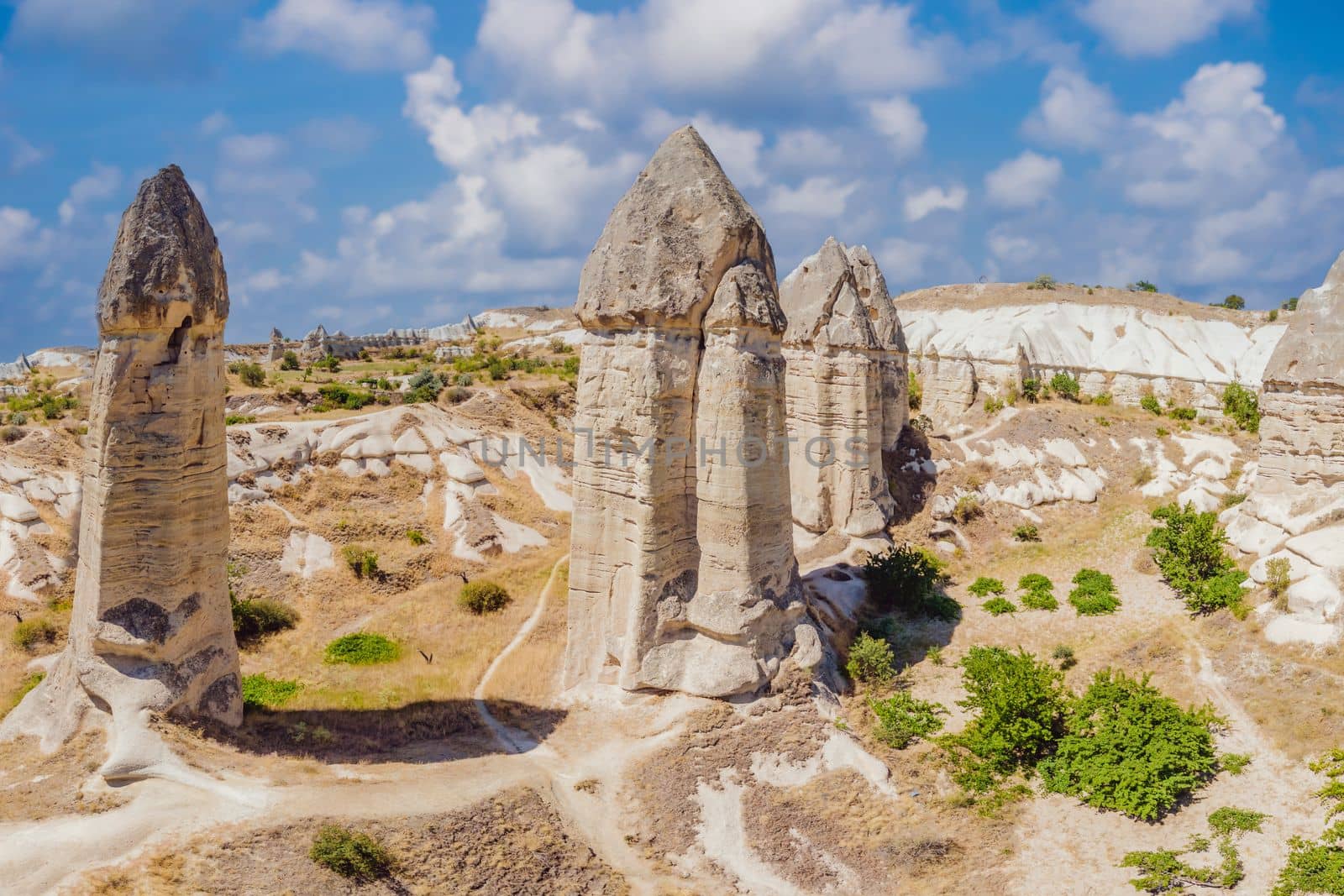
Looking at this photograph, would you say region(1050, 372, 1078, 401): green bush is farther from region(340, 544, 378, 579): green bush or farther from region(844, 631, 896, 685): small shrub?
region(340, 544, 378, 579): green bush

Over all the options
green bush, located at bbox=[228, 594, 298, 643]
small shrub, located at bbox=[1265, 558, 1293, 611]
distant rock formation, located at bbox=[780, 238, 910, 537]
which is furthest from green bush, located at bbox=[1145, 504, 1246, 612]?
green bush, located at bbox=[228, 594, 298, 643]

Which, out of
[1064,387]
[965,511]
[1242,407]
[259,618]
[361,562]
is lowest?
[259,618]

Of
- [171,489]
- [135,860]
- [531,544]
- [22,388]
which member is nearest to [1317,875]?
[135,860]

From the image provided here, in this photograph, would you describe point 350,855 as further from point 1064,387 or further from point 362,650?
point 1064,387

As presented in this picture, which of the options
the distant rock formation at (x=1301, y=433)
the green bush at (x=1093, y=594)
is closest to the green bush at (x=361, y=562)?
the green bush at (x=1093, y=594)

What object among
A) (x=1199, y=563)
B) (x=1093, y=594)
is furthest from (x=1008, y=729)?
(x=1199, y=563)

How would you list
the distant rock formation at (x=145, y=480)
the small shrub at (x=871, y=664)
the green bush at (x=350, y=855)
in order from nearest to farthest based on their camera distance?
the green bush at (x=350, y=855), the distant rock formation at (x=145, y=480), the small shrub at (x=871, y=664)

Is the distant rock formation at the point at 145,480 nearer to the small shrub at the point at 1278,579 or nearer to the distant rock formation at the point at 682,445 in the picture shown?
the distant rock formation at the point at 682,445
